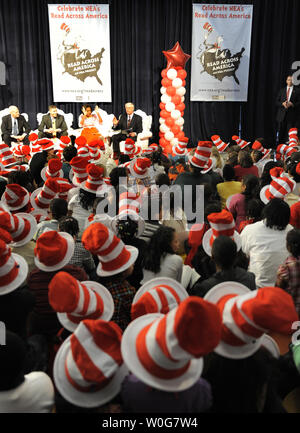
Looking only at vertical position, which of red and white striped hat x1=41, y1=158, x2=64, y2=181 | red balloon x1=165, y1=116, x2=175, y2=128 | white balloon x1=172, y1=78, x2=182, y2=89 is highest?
white balloon x1=172, y1=78, x2=182, y2=89

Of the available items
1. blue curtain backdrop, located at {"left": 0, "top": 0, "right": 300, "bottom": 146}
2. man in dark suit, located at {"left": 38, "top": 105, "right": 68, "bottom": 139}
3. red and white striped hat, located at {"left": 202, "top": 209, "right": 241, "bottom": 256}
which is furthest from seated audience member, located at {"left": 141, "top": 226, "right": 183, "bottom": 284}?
blue curtain backdrop, located at {"left": 0, "top": 0, "right": 300, "bottom": 146}

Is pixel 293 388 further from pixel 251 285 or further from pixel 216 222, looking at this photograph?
pixel 216 222

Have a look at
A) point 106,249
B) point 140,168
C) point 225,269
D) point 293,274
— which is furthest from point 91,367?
point 140,168

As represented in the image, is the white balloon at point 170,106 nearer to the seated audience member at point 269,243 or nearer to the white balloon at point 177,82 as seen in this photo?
the white balloon at point 177,82

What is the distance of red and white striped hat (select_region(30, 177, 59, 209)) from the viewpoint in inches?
142

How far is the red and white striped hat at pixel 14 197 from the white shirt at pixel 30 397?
211cm

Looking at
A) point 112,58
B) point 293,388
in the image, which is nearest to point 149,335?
point 293,388

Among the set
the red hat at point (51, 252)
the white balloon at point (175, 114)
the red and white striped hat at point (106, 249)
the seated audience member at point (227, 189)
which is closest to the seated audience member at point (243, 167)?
the seated audience member at point (227, 189)

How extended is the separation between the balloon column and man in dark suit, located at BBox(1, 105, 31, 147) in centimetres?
297

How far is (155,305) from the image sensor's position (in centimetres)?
168

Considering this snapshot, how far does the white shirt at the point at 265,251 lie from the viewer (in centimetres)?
258

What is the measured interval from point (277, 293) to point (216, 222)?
51.4 inches

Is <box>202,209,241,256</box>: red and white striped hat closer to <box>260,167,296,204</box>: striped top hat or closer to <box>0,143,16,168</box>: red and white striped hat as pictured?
<box>260,167,296,204</box>: striped top hat

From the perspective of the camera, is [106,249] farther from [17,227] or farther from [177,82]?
[177,82]
